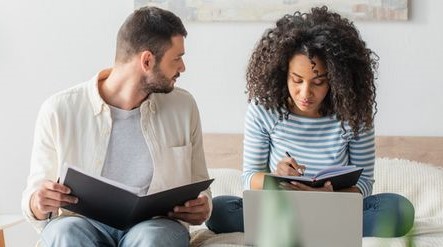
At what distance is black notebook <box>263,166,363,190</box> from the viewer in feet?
6.26

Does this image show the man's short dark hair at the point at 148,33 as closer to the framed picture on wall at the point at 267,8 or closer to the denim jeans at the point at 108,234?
the denim jeans at the point at 108,234

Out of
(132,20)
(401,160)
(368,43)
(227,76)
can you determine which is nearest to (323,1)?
(368,43)

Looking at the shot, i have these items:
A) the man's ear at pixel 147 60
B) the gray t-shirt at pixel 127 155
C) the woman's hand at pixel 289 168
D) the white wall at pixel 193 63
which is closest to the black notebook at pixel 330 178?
the woman's hand at pixel 289 168

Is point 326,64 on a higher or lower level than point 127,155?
higher

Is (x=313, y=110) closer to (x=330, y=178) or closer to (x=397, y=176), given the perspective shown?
(x=330, y=178)

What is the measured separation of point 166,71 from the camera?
2.12m

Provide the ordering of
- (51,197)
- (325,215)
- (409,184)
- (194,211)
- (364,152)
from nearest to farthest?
(325,215), (51,197), (194,211), (364,152), (409,184)

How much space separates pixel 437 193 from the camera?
8.36ft

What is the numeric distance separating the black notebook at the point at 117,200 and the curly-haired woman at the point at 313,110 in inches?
13.1

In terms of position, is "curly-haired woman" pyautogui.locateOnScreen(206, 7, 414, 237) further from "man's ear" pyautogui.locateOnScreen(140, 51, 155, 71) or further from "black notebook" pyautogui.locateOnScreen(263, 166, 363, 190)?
"man's ear" pyautogui.locateOnScreen(140, 51, 155, 71)

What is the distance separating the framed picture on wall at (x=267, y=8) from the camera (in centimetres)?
293

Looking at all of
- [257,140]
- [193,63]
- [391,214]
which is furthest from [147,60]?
[193,63]

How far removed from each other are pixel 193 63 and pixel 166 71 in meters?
0.93

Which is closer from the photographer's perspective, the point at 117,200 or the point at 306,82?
the point at 117,200
